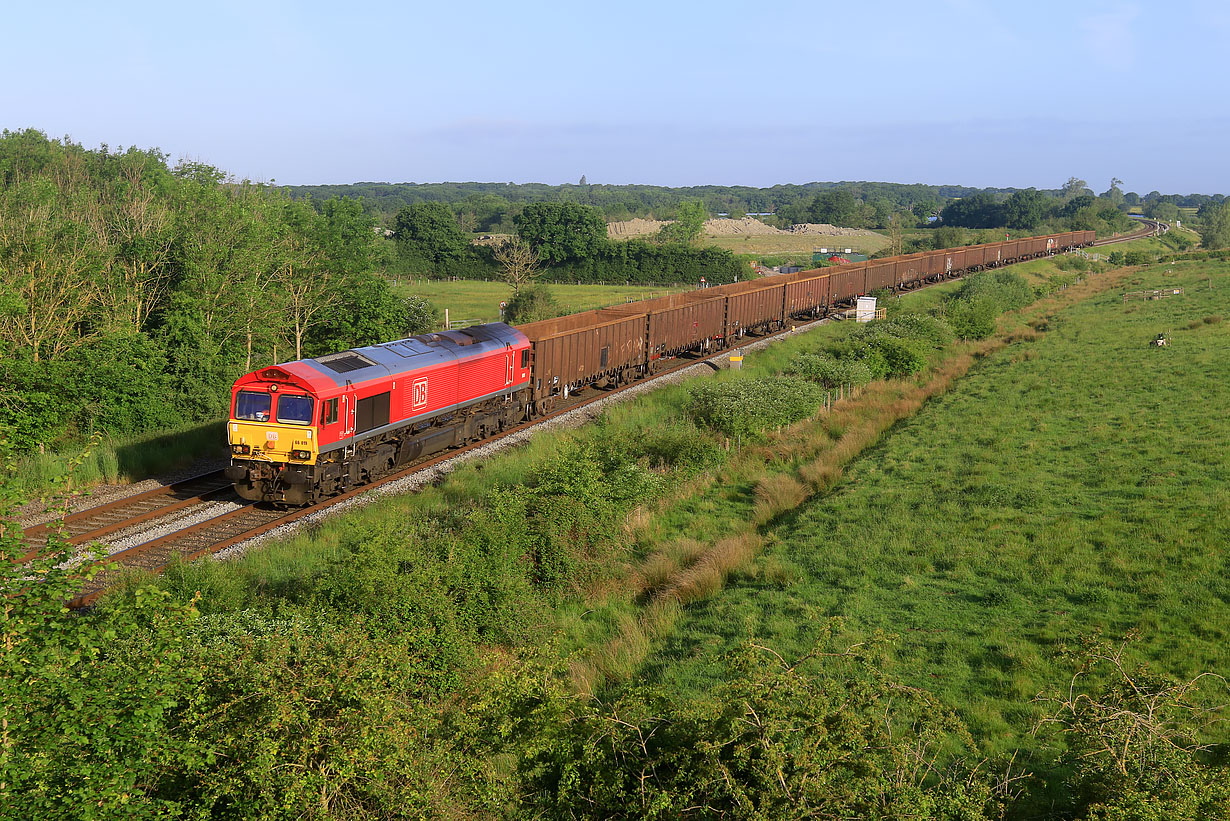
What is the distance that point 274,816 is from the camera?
8.10 m

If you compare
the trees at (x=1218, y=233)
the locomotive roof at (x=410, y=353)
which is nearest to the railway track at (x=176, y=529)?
the locomotive roof at (x=410, y=353)

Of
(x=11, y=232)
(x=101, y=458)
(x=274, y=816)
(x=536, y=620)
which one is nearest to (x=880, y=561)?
(x=536, y=620)

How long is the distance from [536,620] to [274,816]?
885cm

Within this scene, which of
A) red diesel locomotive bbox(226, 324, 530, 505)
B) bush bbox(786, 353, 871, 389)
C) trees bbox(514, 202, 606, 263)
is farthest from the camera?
trees bbox(514, 202, 606, 263)

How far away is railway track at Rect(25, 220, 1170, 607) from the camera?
1814 cm

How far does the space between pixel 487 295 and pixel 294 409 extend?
7196 centimetres

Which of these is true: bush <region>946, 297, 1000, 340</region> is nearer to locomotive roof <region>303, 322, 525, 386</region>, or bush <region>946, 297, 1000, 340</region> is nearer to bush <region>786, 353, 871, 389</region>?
bush <region>786, 353, 871, 389</region>

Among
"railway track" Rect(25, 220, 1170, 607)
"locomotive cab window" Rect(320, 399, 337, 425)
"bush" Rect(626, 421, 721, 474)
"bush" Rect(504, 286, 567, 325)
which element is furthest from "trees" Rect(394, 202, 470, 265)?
"locomotive cab window" Rect(320, 399, 337, 425)

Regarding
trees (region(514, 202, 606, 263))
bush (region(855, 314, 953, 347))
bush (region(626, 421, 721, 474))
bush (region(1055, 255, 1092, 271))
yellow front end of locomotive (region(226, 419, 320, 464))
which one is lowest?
bush (region(626, 421, 721, 474))

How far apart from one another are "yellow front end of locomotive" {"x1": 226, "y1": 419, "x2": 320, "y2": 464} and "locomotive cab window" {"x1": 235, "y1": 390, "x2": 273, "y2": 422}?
15 cm

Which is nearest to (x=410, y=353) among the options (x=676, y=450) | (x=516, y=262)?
(x=676, y=450)

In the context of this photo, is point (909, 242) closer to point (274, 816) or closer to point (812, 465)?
point (812, 465)

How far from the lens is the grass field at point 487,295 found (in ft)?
249

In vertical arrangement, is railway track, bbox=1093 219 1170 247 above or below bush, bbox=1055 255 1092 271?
above
